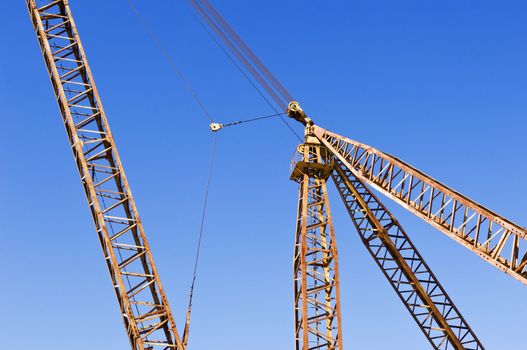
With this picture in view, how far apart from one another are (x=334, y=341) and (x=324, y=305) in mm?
1706

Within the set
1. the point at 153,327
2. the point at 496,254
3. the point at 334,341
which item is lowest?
the point at 496,254

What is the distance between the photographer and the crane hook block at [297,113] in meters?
34.4

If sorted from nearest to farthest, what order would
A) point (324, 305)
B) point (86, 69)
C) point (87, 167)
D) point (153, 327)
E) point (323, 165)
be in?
point (153, 327) < point (87, 167) < point (86, 69) < point (324, 305) < point (323, 165)

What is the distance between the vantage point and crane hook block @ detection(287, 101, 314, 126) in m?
34.4

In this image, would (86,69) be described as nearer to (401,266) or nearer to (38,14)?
(38,14)

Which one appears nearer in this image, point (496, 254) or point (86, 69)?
point (496, 254)

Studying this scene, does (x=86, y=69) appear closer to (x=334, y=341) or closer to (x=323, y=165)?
(x=323, y=165)

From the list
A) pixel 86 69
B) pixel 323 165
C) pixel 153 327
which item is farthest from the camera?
pixel 323 165

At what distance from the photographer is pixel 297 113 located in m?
34.7

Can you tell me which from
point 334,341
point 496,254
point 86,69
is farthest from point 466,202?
point 86,69

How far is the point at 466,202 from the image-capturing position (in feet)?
83.4

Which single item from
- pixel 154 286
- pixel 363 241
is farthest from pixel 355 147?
pixel 154 286

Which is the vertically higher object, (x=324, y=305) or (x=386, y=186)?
(x=386, y=186)

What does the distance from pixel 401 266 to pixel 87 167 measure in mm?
17257
